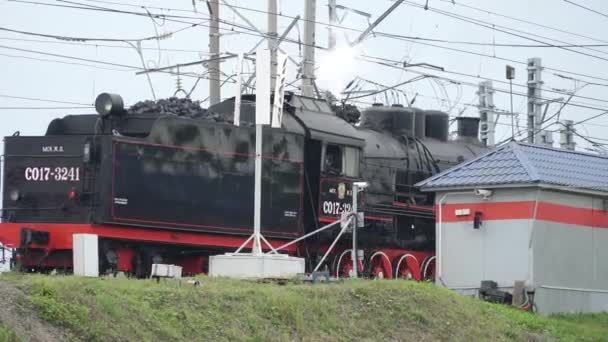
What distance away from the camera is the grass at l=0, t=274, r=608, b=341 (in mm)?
12812

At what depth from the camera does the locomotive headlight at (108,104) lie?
22031 millimetres

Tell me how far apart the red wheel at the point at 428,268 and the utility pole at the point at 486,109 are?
575 inches

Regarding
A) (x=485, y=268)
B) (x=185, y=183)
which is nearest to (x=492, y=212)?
(x=485, y=268)

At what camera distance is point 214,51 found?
32.0m

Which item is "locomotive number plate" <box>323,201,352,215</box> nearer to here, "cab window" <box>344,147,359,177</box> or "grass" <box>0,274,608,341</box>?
"cab window" <box>344,147,359,177</box>

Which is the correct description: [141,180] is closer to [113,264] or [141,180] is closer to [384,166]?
[113,264]

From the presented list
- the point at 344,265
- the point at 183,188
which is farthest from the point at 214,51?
the point at 183,188

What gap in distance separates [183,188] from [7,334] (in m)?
11.4

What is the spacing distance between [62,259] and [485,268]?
8208 mm

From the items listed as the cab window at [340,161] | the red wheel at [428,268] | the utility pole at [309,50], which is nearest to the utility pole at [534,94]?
the utility pole at [309,50]

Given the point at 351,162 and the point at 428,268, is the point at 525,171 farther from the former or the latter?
the point at 428,268

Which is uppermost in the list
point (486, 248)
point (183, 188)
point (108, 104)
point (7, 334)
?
point (108, 104)

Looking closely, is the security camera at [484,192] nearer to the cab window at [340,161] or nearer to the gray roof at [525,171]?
the gray roof at [525,171]

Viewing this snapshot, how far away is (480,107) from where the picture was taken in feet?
142
